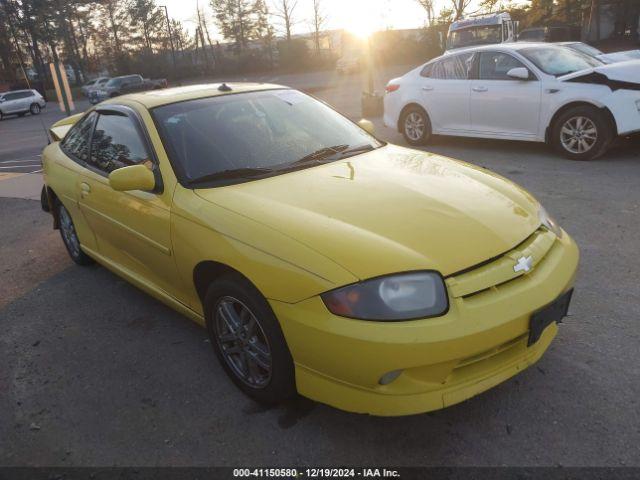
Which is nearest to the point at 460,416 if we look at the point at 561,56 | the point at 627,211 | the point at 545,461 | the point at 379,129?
the point at 545,461

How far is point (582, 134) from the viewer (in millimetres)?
6883

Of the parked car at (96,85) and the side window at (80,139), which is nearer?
the side window at (80,139)

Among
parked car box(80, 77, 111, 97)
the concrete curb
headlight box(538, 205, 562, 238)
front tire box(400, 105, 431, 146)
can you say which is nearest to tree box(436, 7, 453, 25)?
parked car box(80, 77, 111, 97)

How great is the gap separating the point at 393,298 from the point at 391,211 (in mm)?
543

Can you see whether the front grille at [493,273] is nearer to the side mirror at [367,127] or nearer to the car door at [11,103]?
the side mirror at [367,127]

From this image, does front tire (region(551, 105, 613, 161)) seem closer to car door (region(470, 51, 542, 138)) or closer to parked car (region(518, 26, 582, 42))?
car door (region(470, 51, 542, 138))

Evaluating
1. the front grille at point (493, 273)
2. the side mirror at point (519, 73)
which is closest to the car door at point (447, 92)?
the side mirror at point (519, 73)

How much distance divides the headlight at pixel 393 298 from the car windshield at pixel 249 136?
3.74 feet

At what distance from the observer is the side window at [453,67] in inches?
317

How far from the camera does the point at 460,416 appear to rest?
2492mm

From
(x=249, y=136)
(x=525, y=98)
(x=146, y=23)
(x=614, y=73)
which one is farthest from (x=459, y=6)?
(x=249, y=136)

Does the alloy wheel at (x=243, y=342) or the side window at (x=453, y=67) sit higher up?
the side window at (x=453, y=67)

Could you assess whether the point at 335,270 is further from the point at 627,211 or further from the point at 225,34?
the point at 225,34

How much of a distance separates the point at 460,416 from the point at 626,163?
555 centimetres
